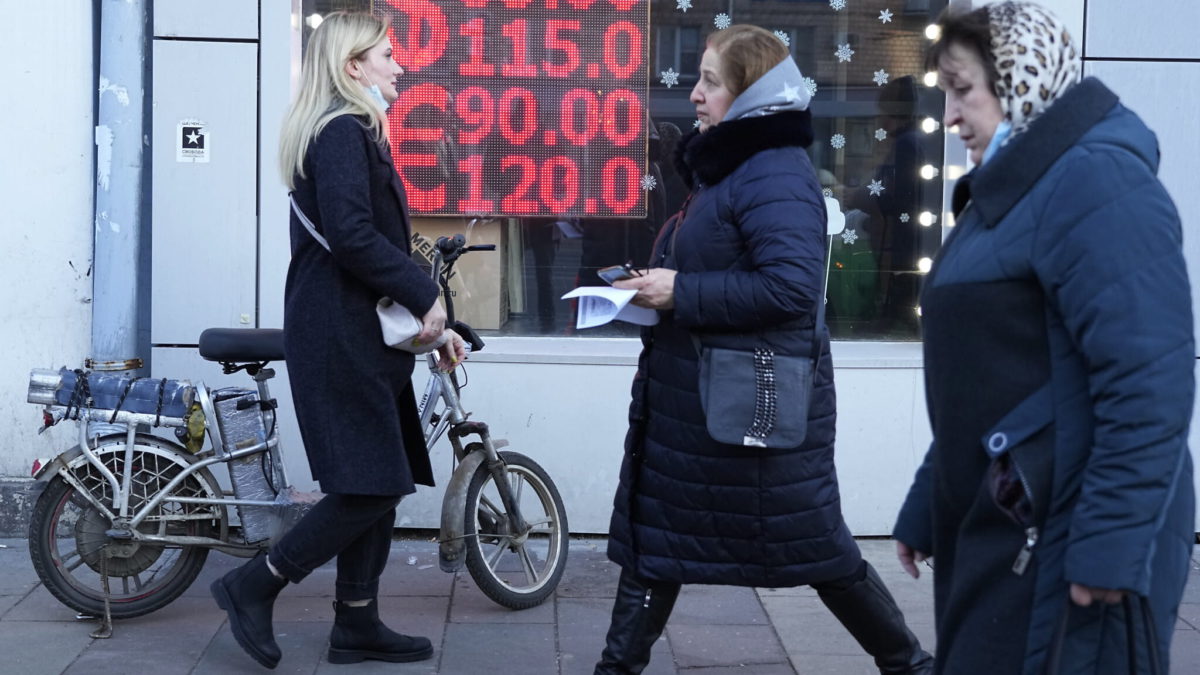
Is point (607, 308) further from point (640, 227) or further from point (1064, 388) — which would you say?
point (640, 227)

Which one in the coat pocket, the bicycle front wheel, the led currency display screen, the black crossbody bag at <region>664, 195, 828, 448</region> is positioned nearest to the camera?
the coat pocket

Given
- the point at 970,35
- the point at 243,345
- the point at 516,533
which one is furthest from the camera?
the point at 516,533

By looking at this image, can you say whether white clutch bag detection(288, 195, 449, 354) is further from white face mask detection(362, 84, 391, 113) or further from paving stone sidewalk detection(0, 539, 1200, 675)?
paving stone sidewalk detection(0, 539, 1200, 675)

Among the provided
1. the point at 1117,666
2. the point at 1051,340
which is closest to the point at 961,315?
the point at 1051,340

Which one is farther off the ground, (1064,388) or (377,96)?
(377,96)

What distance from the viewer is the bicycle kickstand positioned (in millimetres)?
4547

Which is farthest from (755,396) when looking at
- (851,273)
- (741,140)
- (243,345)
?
(851,273)

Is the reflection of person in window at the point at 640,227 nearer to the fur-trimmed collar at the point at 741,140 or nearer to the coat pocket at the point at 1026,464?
the fur-trimmed collar at the point at 741,140

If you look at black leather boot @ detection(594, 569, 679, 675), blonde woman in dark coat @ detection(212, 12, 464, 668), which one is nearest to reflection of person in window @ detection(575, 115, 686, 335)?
blonde woman in dark coat @ detection(212, 12, 464, 668)

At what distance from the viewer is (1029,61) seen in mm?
2244

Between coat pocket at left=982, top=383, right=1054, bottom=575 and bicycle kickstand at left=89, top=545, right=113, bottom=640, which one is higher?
coat pocket at left=982, top=383, right=1054, bottom=575

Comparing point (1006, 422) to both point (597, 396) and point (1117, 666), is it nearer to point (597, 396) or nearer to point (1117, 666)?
point (1117, 666)

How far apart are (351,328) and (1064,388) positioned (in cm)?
228

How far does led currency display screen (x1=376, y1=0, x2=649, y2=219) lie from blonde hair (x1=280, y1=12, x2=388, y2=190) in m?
1.93
